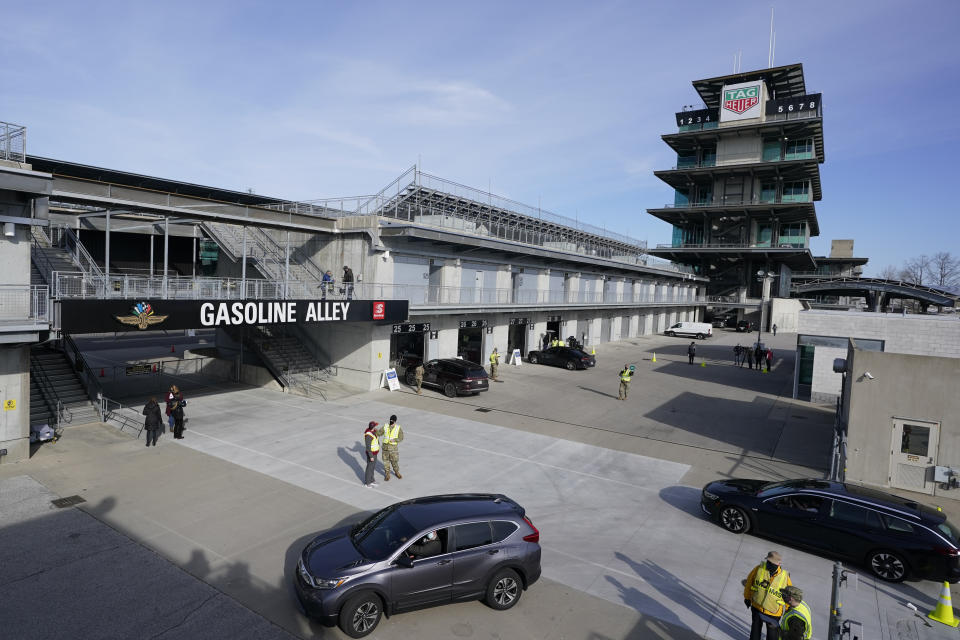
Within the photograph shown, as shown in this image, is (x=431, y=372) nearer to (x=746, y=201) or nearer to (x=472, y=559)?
(x=472, y=559)

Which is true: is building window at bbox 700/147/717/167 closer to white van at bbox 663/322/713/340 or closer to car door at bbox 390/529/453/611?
white van at bbox 663/322/713/340

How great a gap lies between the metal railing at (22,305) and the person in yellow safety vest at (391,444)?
864 cm

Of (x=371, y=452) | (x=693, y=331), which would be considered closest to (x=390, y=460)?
(x=371, y=452)

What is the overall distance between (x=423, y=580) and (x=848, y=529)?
772 cm

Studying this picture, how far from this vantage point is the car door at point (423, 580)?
739cm

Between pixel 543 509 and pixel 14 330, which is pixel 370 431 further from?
pixel 14 330

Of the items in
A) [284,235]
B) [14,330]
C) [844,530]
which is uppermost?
[284,235]

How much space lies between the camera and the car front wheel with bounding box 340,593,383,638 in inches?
278

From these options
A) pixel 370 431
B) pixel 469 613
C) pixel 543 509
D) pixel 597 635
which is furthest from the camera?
pixel 370 431

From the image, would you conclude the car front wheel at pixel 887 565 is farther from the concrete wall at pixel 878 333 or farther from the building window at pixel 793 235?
the building window at pixel 793 235

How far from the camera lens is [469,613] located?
785 centimetres

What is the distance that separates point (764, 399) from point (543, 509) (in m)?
18.0

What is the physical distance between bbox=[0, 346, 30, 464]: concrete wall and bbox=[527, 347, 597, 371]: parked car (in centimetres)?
2501

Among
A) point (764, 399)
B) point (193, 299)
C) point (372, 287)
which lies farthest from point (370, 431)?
point (764, 399)
